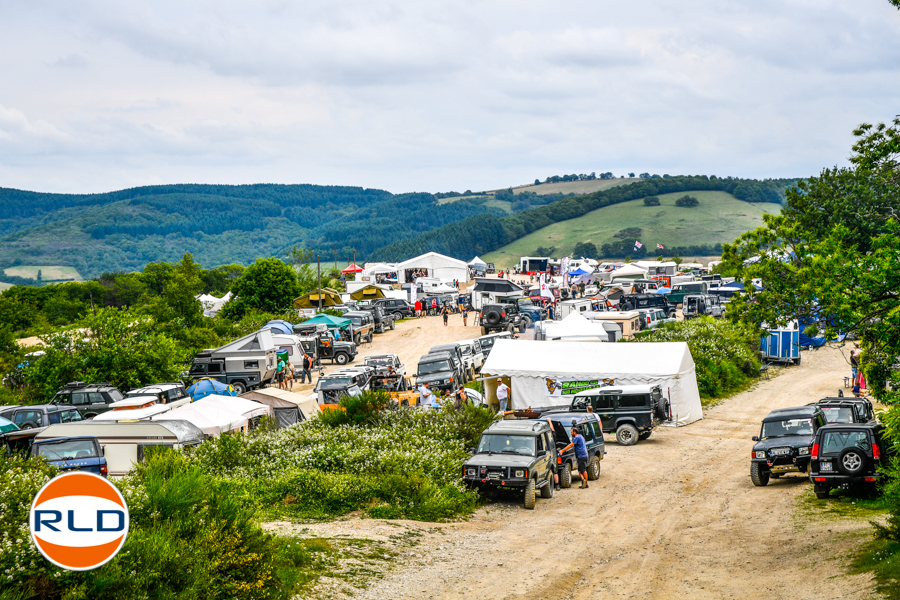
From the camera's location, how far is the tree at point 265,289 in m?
61.0

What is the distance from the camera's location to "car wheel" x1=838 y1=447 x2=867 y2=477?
14.9 m

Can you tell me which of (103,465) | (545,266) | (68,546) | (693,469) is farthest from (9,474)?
(545,266)

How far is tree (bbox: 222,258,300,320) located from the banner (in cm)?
3772

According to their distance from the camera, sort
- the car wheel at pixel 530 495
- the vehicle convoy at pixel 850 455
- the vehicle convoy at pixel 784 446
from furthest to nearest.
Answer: the vehicle convoy at pixel 784 446, the car wheel at pixel 530 495, the vehicle convoy at pixel 850 455

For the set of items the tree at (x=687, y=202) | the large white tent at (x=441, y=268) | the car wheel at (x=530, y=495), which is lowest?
the car wheel at (x=530, y=495)

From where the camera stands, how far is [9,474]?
7.72 meters

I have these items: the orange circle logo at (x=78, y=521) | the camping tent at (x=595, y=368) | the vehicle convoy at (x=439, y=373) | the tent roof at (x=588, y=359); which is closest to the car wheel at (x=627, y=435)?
the camping tent at (x=595, y=368)

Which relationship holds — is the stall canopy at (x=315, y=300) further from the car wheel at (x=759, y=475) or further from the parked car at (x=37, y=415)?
the car wheel at (x=759, y=475)

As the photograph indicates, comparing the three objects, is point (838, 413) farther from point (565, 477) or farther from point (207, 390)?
point (207, 390)

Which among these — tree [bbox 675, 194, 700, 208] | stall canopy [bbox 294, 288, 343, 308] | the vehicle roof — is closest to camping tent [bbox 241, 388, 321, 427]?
the vehicle roof

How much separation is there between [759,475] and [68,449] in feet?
50.0

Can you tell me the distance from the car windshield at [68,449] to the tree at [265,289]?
4487 cm

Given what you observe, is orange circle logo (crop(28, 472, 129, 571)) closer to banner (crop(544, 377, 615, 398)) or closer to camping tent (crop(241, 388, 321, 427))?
camping tent (crop(241, 388, 321, 427))

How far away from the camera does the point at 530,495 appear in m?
15.5
